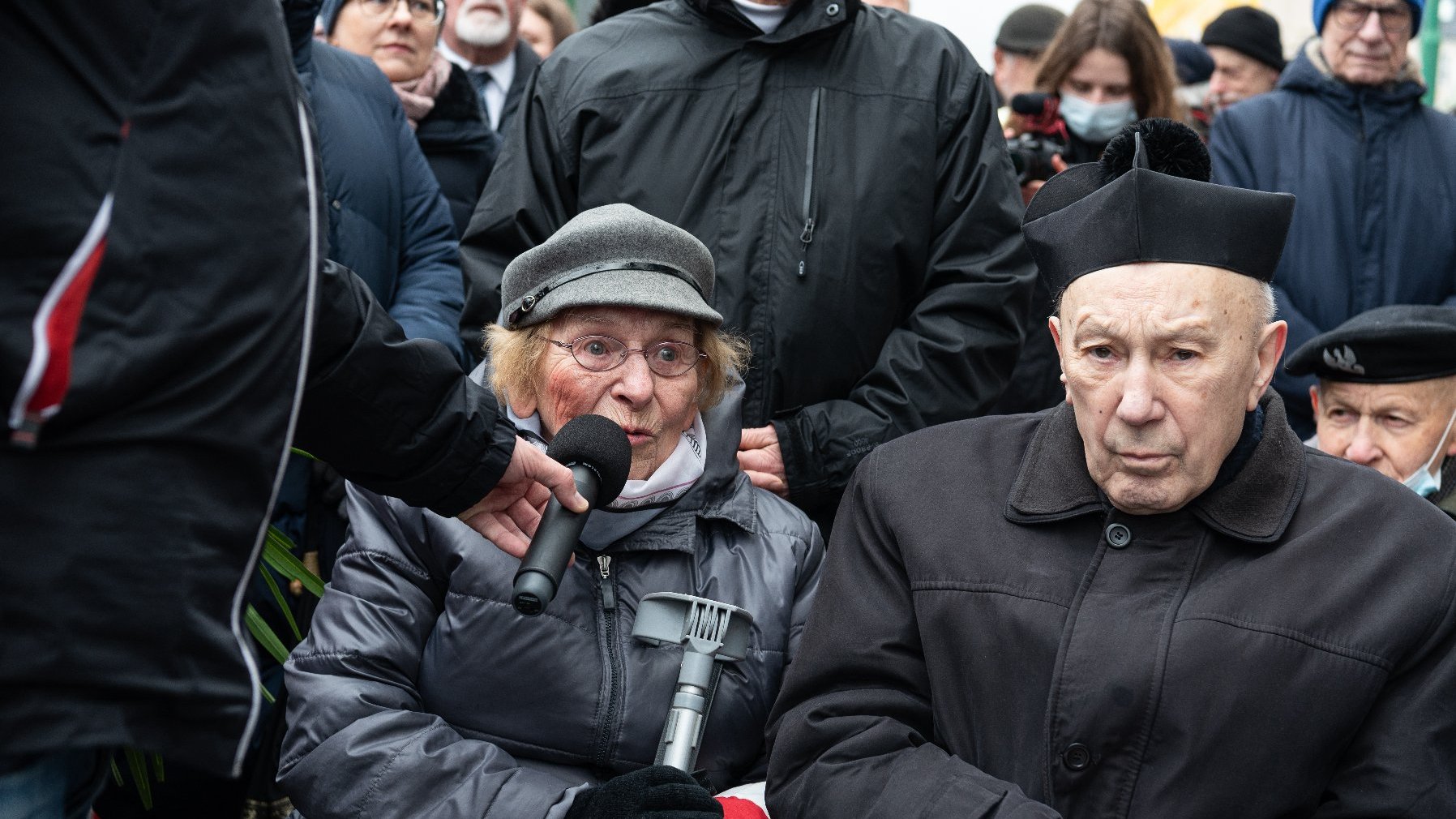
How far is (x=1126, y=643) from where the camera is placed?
2.91 meters

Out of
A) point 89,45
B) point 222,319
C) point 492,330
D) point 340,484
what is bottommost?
point 340,484

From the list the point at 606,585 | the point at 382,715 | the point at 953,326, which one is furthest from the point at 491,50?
the point at 382,715

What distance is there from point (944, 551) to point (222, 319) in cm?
156

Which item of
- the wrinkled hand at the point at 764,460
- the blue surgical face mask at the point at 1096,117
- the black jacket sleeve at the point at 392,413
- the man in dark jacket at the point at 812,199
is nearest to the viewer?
the black jacket sleeve at the point at 392,413

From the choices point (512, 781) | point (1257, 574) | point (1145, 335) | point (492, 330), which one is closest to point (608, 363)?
point (492, 330)

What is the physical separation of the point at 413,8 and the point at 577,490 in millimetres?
3136

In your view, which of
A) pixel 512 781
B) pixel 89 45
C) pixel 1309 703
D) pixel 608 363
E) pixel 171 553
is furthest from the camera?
pixel 608 363

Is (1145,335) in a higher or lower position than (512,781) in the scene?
higher

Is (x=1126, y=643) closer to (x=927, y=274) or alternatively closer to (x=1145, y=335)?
(x=1145, y=335)

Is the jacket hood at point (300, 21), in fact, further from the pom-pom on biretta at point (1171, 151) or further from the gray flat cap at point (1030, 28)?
the gray flat cap at point (1030, 28)

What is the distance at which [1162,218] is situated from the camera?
302cm

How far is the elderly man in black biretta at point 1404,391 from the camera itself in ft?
14.3

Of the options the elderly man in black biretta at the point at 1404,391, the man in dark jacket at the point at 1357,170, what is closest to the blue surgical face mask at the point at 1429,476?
the elderly man in black biretta at the point at 1404,391

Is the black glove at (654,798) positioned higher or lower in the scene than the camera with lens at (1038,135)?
lower
